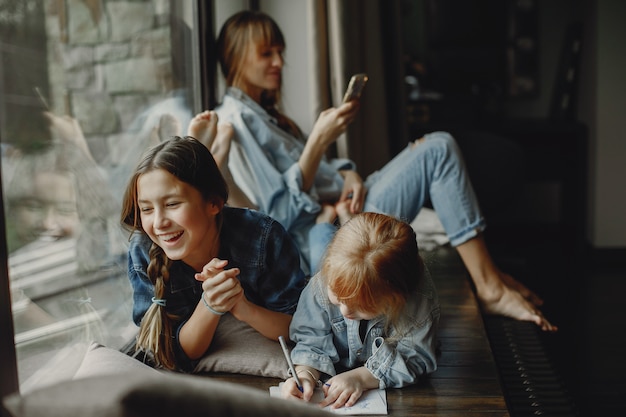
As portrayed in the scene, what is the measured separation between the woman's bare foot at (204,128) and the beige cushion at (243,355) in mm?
450

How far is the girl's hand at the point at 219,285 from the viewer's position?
146 centimetres

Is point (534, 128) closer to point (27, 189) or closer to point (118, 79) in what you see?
point (118, 79)

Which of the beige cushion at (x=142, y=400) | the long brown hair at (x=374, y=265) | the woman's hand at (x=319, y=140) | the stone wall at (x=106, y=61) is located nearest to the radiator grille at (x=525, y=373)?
the long brown hair at (x=374, y=265)

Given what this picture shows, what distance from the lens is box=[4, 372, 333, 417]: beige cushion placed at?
691mm

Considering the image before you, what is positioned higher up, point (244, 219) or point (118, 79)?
point (118, 79)

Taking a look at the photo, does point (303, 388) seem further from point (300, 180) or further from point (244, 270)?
point (300, 180)

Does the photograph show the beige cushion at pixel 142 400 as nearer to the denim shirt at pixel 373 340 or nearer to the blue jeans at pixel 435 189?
the denim shirt at pixel 373 340

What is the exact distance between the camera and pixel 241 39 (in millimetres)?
2412

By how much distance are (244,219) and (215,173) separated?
0.15 meters

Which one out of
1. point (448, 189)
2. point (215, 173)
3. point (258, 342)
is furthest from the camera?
point (448, 189)

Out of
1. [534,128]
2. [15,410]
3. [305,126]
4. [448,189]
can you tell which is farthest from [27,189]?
[534,128]

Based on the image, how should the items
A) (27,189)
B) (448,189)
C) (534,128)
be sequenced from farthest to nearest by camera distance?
(534,128), (448,189), (27,189)

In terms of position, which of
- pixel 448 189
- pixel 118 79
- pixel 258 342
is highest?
pixel 118 79

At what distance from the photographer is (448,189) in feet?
7.83
